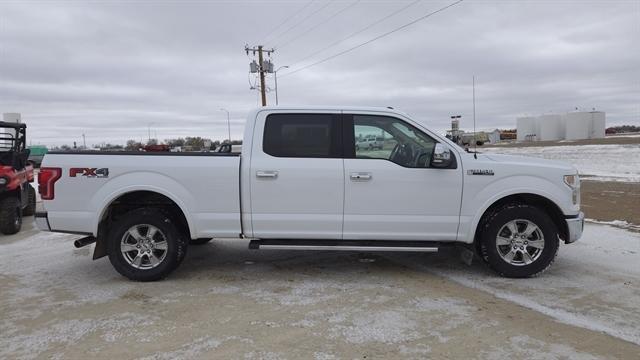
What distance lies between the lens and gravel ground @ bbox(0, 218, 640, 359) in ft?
13.4

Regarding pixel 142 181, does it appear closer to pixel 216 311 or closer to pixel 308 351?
pixel 216 311

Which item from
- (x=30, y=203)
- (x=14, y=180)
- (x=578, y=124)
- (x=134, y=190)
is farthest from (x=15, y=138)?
(x=578, y=124)

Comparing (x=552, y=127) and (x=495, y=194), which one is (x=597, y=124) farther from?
(x=495, y=194)

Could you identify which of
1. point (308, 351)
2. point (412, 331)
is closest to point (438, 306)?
point (412, 331)

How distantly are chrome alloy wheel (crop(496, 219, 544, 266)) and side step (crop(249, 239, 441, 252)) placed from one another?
72 cm

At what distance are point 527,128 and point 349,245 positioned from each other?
292 ft

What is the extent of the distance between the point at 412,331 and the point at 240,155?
2728 millimetres

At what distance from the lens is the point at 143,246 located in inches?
234

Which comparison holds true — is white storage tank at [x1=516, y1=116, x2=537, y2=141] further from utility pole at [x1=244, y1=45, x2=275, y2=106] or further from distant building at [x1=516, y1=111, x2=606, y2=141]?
utility pole at [x1=244, y1=45, x2=275, y2=106]

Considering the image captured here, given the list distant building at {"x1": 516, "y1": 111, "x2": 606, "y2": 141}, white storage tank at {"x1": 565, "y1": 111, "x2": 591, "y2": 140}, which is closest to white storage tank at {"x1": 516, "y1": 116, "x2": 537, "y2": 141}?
distant building at {"x1": 516, "y1": 111, "x2": 606, "y2": 141}

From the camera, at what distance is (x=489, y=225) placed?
5.84 metres

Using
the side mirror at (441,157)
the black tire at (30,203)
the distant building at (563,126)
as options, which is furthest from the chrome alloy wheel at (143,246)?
the distant building at (563,126)

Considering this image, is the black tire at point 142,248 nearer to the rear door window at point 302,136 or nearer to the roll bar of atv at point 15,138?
the rear door window at point 302,136

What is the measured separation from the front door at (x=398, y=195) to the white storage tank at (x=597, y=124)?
77.2 meters
